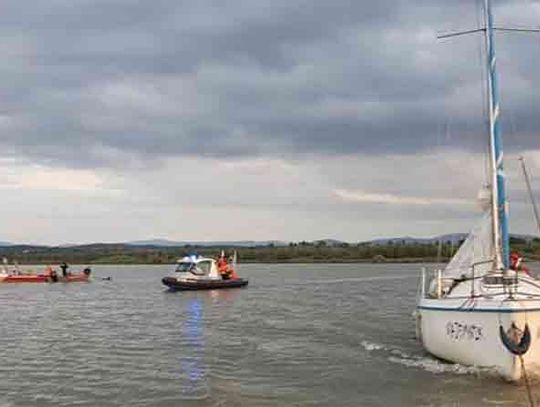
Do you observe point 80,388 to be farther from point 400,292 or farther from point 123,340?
point 400,292

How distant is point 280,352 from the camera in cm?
2641

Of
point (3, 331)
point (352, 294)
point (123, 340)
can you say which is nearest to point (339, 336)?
point (123, 340)

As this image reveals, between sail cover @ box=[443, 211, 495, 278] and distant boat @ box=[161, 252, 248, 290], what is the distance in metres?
37.4

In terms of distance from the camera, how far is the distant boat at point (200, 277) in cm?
6075

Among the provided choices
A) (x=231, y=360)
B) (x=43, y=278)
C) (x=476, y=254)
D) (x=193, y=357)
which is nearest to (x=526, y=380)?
(x=476, y=254)

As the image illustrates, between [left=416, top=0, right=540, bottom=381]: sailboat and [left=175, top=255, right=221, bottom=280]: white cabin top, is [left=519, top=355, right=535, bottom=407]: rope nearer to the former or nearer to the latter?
[left=416, top=0, right=540, bottom=381]: sailboat

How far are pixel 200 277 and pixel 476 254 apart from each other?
3915cm

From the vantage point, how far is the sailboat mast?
2266 centimetres

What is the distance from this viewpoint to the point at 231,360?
984 inches

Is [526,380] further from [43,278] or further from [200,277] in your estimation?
[43,278]

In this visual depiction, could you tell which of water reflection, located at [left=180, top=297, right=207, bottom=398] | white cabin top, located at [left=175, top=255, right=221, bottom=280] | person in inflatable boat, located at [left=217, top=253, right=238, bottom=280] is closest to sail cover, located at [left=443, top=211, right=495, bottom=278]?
water reflection, located at [left=180, top=297, right=207, bottom=398]

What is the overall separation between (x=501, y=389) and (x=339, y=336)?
1287 cm

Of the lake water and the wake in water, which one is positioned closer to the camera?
the lake water

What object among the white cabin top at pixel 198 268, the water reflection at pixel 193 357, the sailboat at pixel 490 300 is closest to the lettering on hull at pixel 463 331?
the sailboat at pixel 490 300
